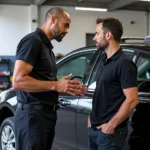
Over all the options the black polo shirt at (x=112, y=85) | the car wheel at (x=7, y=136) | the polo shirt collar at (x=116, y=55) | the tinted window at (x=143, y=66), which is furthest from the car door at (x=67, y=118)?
the polo shirt collar at (x=116, y=55)

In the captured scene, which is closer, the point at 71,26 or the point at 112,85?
the point at 112,85

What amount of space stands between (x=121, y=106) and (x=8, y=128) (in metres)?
2.34

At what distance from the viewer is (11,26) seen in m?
14.8

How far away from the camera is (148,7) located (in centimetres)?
1669

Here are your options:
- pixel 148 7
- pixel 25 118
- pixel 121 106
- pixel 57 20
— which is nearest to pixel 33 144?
pixel 25 118

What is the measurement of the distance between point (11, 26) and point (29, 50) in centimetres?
1253

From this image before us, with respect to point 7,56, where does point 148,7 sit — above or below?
above

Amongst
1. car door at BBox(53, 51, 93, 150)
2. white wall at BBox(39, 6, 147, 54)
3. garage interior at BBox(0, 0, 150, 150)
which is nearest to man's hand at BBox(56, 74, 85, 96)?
car door at BBox(53, 51, 93, 150)

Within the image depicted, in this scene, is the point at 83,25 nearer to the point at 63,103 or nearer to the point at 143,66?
the point at 63,103

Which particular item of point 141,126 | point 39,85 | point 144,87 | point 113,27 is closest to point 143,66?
point 144,87

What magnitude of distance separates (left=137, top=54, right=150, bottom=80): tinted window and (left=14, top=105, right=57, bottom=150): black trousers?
981 mm

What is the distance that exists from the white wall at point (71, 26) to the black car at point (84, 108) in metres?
10.2

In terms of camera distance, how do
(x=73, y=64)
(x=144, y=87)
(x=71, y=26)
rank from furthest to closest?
(x=71, y=26)
(x=73, y=64)
(x=144, y=87)

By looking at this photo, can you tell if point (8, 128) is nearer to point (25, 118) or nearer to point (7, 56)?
point (25, 118)
